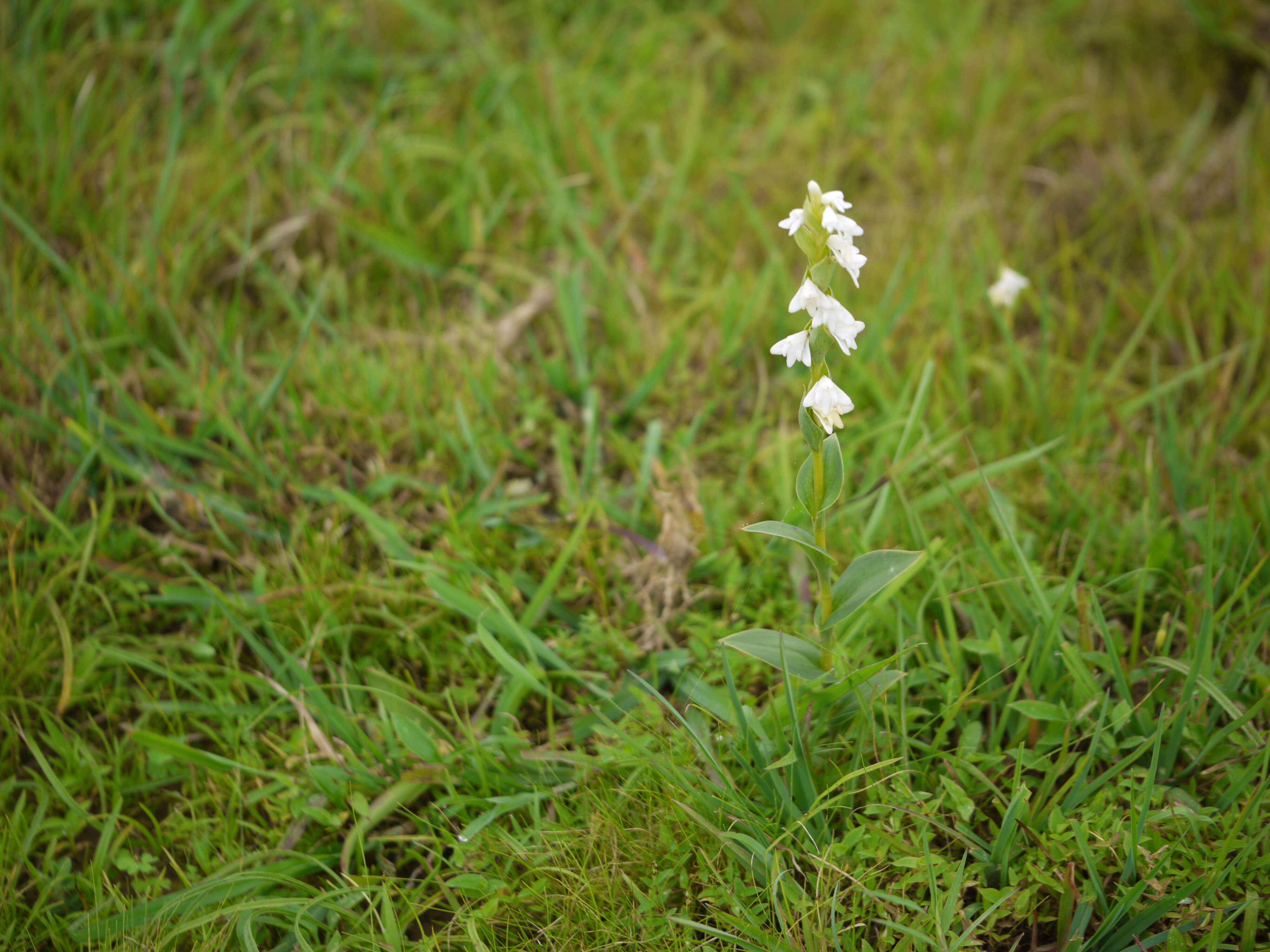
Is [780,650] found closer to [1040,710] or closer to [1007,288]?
[1040,710]

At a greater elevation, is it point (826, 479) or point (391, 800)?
point (826, 479)

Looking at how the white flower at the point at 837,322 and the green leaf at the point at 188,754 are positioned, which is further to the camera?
the green leaf at the point at 188,754

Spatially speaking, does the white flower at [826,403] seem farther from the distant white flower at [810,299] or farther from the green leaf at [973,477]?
the green leaf at [973,477]

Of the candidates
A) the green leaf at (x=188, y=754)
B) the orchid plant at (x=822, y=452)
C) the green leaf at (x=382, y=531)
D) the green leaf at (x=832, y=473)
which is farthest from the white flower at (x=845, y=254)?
the green leaf at (x=188, y=754)

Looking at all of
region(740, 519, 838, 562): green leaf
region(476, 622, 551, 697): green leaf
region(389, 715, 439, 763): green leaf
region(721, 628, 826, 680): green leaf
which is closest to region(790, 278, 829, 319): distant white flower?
region(740, 519, 838, 562): green leaf

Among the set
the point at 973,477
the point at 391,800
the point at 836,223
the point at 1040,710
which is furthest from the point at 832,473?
the point at 391,800

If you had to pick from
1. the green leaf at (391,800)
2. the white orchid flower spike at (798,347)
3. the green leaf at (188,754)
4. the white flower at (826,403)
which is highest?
the white orchid flower spike at (798,347)
